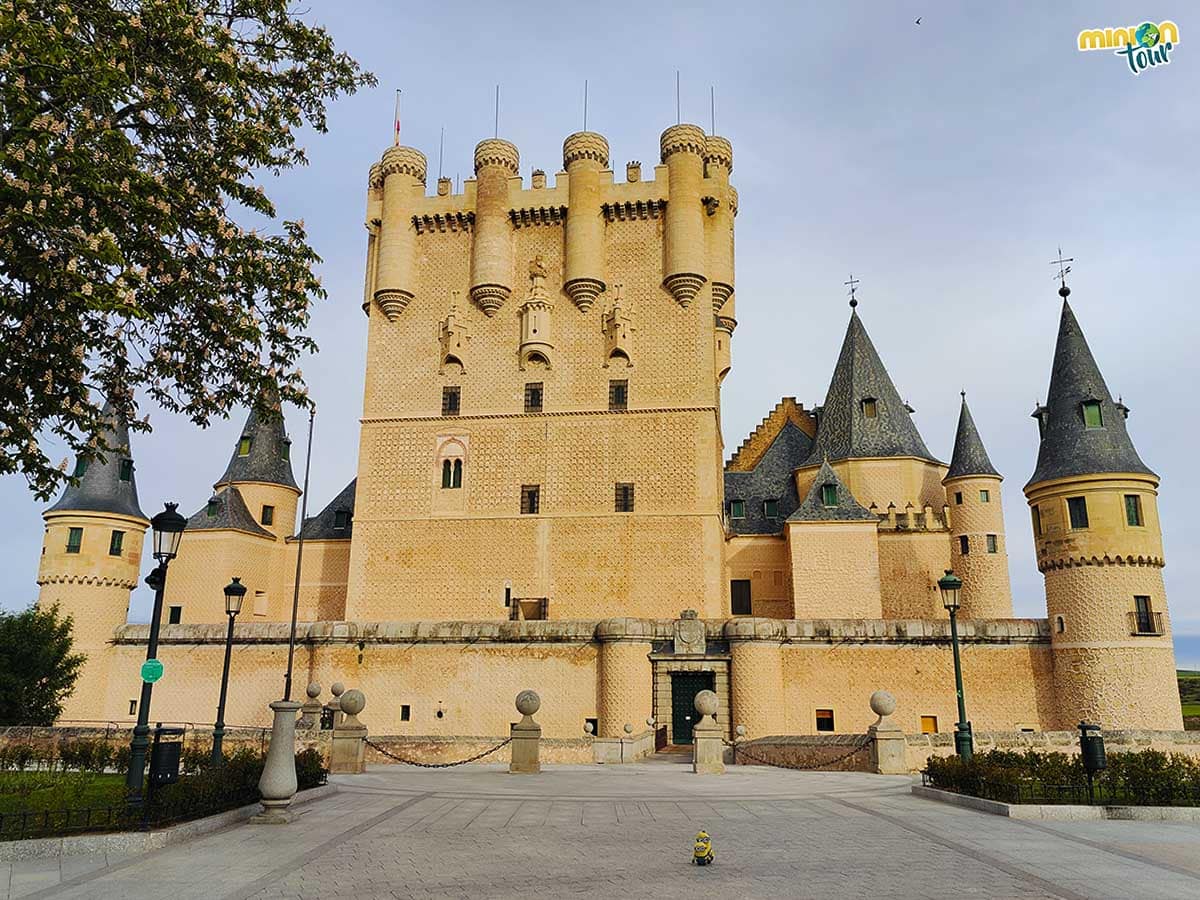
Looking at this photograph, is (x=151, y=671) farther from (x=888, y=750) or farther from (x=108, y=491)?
(x=108, y=491)

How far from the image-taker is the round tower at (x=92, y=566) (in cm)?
3009

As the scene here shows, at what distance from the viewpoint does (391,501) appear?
34969 millimetres

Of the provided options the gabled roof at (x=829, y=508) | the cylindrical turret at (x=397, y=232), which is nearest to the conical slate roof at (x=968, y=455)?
the gabled roof at (x=829, y=508)

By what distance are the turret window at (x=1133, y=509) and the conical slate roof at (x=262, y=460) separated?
112 ft

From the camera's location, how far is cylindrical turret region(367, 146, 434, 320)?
120 ft

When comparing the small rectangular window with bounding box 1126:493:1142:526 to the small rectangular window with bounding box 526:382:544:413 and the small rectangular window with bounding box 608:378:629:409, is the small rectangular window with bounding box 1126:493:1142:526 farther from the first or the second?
the small rectangular window with bounding box 526:382:544:413

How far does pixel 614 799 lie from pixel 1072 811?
22.6ft

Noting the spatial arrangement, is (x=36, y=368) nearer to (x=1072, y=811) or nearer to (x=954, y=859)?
(x=954, y=859)

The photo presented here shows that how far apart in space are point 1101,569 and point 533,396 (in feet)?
69.7

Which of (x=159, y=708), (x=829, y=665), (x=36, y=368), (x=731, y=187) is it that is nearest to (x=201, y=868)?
(x=36, y=368)

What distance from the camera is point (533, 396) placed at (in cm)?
3547

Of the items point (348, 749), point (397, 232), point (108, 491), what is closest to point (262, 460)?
point (108, 491)

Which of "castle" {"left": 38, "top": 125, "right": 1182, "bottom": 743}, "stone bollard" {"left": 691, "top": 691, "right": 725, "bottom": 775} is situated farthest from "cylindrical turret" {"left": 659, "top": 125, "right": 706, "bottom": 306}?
"stone bollard" {"left": 691, "top": 691, "right": 725, "bottom": 775}

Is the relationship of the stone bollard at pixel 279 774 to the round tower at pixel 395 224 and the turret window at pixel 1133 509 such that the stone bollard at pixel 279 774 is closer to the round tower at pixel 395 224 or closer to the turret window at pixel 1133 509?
the turret window at pixel 1133 509
